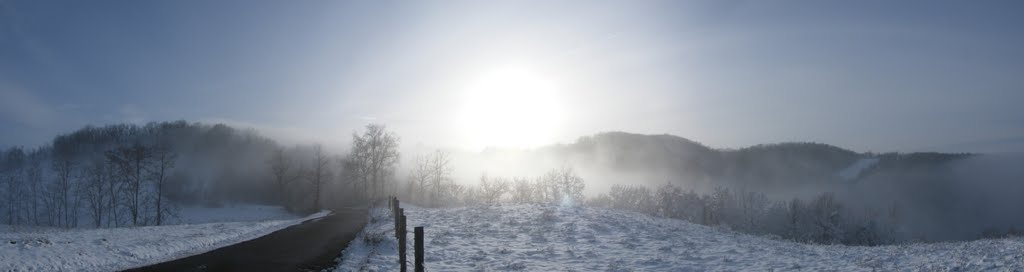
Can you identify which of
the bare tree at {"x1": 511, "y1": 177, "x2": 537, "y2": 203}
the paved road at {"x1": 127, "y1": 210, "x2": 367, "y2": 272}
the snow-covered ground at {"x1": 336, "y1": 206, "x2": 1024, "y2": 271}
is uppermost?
the paved road at {"x1": 127, "y1": 210, "x2": 367, "y2": 272}

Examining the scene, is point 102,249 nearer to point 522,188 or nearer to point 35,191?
point 522,188

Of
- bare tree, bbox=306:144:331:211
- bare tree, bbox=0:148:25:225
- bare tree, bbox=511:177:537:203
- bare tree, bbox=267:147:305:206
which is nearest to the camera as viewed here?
bare tree, bbox=306:144:331:211

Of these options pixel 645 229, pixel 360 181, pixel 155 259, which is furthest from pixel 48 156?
pixel 645 229

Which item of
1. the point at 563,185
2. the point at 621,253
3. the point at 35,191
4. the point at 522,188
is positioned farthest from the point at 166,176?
the point at 621,253

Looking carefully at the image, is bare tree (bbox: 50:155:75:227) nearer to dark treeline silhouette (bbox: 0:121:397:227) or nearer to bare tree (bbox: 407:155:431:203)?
dark treeline silhouette (bbox: 0:121:397:227)

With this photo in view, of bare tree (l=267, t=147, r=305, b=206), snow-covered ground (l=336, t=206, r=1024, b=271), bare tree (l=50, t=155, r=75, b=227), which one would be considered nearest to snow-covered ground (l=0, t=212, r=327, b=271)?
snow-covered ground (l=336, t=206, r=1024, b=271)

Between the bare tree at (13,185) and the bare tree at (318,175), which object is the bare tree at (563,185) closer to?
the bare tree at (318,175)

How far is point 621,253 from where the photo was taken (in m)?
17.6

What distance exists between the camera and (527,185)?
364 feet

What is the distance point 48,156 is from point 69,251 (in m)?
146

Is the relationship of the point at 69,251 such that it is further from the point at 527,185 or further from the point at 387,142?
the point at 527,185

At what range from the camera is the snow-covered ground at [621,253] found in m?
14.4

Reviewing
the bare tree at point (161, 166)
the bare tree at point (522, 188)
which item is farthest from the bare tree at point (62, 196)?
the bare tree at point (522, 188)

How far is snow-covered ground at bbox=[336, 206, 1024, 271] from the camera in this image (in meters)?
14.4
